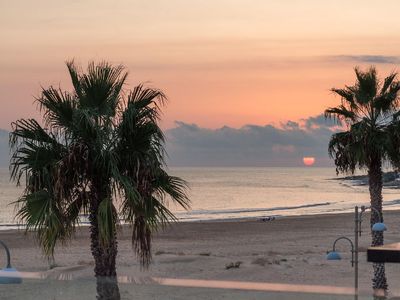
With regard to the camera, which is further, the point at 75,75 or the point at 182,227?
the point at 182,227

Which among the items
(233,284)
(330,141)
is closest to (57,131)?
(233,284)

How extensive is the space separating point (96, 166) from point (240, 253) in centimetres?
2280

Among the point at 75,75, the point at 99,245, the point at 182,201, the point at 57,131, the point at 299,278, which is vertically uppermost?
the point at 75,75

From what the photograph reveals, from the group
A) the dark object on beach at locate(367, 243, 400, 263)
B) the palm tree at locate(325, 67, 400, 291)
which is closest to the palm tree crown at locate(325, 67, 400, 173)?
the palm tree at locate(325, 67, 400, 291)

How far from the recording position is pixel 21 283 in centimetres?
769

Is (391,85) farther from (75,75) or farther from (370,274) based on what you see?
(75,75)

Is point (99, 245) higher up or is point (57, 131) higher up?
point (57, 131)

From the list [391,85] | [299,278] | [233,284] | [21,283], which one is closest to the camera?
[233,284]

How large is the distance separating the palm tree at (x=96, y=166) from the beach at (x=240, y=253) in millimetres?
1435

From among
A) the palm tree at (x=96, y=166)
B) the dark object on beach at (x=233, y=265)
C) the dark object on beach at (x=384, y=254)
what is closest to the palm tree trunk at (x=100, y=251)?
the palm tree at (x=96, y=166)

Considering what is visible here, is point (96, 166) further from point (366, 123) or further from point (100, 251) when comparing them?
point (366, 123)

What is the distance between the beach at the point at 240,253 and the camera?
24.0 meters

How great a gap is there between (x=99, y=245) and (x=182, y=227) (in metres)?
38.7

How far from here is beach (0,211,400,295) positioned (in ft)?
78.7
